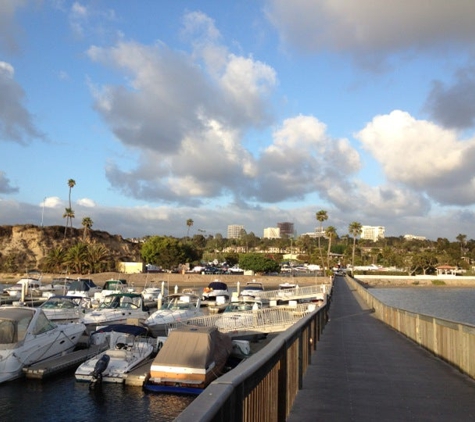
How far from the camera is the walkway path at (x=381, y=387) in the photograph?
7.77m

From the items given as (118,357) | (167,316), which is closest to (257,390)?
(118,357)

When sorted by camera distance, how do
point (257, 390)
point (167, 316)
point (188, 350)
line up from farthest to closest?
1. point (167, 316)
2. point (188, 350)
3. point (257, 390)

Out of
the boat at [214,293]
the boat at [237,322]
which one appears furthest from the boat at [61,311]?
the boat at [214,293]

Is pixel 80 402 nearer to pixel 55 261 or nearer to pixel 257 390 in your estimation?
pixel 257 390

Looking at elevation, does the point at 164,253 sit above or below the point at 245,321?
above

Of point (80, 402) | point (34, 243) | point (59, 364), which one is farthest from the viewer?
point (34, 243)

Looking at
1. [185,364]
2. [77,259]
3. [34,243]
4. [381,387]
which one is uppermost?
[34,243]

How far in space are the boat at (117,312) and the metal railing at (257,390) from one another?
80.8ft

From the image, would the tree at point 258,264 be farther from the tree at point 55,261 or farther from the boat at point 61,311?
the boat at point 61,311

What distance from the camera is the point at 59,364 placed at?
2148 centimetres

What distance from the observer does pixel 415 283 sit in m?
123

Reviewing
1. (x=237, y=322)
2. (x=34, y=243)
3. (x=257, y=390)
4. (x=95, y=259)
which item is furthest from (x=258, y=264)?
(x=257, y=390)

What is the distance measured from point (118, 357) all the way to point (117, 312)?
12.1 m

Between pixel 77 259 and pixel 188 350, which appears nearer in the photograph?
pixel 188 350
